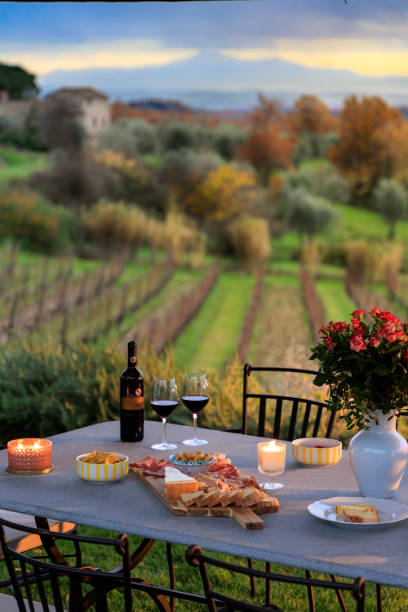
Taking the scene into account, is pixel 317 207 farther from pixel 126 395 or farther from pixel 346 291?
pixel 126 395

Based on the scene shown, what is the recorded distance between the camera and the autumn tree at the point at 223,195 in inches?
241

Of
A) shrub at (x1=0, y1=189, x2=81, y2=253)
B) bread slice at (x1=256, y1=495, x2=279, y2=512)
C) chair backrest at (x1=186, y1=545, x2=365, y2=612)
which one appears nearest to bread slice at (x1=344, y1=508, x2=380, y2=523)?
bread slice at (x1=256, y1=495, x2=279, y2=512)

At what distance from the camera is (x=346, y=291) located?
568cm

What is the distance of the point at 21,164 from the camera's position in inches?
260

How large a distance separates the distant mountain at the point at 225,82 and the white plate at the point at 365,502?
4.29 m

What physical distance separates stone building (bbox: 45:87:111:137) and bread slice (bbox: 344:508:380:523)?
5320 millimetres

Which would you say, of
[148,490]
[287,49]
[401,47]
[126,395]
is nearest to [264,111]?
[287,49]

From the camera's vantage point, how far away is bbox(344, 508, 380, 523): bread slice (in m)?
1.68

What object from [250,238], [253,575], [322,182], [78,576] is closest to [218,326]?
[250,238]

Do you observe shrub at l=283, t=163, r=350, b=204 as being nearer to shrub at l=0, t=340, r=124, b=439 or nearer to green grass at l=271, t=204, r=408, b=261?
green grass at l=271, t=204, r=408, b=261

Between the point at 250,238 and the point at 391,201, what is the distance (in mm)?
1074

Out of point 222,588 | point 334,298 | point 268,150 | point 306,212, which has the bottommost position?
point 222,588

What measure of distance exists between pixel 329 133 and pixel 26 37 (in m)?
2.62

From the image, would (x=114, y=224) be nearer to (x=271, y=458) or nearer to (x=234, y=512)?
(x=271, y=458)
